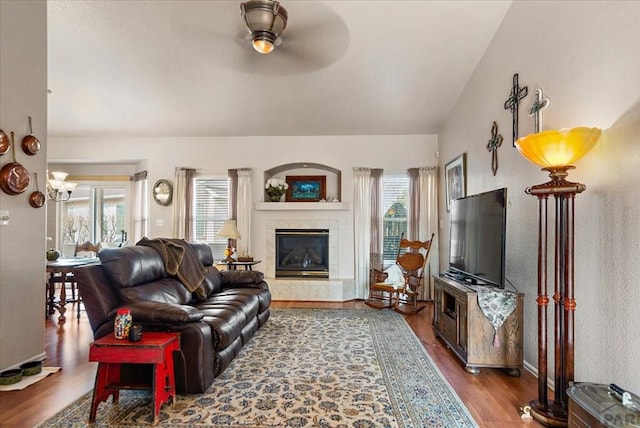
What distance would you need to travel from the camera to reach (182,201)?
6168mm

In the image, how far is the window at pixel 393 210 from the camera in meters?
6.05

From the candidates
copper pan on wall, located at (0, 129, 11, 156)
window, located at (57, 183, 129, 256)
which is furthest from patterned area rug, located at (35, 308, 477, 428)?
window, located at (57, 183, 129, 256)

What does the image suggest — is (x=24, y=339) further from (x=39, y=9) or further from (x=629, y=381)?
(x=629, y=381)

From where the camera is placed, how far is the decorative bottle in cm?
221

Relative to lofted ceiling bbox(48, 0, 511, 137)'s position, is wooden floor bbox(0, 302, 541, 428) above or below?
below

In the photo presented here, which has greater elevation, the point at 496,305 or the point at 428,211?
the point at 428,211

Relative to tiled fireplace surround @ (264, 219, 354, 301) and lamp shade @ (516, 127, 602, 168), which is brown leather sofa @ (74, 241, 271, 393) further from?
lamp shade @ (516, 127, 602, 168)

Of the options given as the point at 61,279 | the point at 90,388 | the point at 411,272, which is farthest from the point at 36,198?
the point at 411,272

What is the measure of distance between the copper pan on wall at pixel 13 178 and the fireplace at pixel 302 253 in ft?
11.8

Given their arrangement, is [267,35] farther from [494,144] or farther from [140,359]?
[140,359]

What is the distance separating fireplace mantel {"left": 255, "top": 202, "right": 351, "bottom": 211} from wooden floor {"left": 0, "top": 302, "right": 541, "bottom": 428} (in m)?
2.73

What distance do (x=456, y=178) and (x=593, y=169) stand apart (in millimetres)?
2609

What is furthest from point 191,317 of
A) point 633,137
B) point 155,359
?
point 633,137

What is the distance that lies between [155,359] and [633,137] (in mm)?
3021
